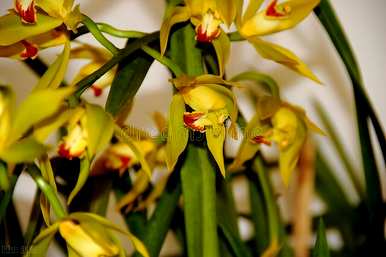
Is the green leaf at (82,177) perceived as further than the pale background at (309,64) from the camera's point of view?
No

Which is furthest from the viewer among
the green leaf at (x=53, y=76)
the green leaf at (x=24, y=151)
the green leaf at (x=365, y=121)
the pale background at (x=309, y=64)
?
the pale background at (x=309, y=64)

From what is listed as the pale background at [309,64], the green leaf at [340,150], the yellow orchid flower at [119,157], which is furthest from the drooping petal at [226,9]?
the pale background at [309,64]

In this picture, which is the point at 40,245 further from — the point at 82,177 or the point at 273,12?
the point at 273,12

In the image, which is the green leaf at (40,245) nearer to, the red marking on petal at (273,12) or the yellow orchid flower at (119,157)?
the yellow orchid flower at (119,157)

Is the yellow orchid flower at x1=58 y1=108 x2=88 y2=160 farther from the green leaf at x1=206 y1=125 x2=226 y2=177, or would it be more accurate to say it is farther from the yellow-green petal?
the yellow-green petal

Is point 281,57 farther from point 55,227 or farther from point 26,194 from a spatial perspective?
point 26,194

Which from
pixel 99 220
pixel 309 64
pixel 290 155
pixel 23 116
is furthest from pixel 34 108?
pixel 309 64

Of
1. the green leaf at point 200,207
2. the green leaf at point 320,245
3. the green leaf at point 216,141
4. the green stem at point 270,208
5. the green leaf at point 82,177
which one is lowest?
the green stem at point 270,208

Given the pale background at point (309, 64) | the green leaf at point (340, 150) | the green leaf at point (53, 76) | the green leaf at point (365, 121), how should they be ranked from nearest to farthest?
the green leaf at point (53, 76) < the green leaf at point (365, 121) < the green leaf at point (340, 150) < the pale background at point (309, 64)
